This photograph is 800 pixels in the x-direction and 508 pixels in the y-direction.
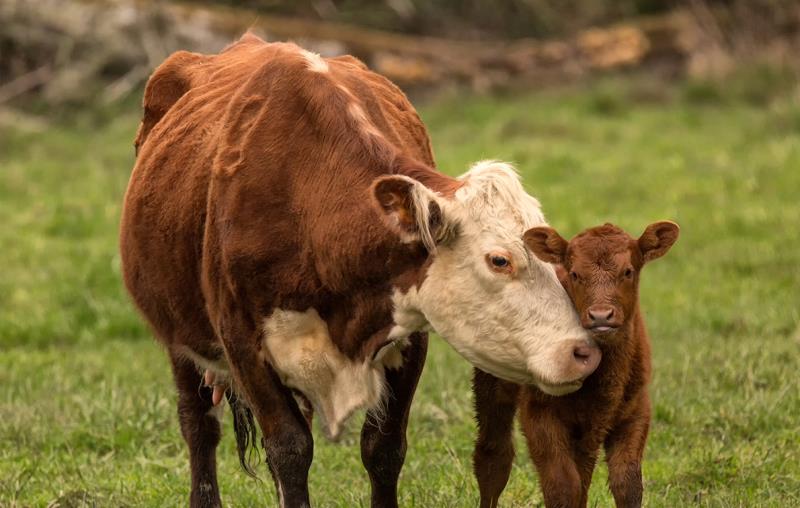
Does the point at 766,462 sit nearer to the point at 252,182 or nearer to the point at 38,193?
the point at 252,182

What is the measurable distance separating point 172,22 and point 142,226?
458 inches

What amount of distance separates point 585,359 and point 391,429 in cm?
128

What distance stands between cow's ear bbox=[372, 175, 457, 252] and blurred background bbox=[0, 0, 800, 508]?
5.45 ft

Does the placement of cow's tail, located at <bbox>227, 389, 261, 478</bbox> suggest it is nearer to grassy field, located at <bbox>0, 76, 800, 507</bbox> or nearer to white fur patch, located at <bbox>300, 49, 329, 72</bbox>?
grassy field, located at <bbox>0, 76, 800, 507</bbox>

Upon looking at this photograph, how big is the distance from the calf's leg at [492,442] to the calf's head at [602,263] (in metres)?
0.91

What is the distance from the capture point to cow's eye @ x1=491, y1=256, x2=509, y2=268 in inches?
202

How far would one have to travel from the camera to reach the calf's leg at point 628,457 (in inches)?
215

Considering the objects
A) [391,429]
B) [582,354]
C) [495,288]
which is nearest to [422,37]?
[391,429]

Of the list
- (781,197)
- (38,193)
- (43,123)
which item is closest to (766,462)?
(781,197)

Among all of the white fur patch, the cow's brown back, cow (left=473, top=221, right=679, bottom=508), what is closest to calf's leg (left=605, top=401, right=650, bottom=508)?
cow (left=473, top=221, right=679, bottom=508)

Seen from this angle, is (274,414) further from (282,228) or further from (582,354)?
(582,354)

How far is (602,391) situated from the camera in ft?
18.1

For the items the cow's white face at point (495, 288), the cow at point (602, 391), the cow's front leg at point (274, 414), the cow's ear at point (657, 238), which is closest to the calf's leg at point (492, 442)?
the cow at point (602, 391)

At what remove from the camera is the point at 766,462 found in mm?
6848
